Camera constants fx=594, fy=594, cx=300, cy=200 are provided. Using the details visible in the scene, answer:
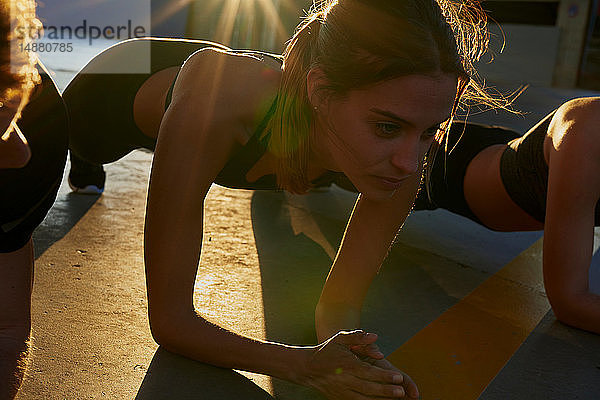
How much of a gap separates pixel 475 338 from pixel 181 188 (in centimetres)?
112

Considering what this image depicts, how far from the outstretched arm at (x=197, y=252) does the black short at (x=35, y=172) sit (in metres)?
0.30

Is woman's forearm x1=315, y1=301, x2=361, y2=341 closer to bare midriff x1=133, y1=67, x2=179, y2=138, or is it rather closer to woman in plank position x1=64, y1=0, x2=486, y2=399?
woman in plank position x1=64, y1=0, x2=486, y2=399

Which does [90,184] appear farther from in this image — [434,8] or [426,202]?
[434,8]

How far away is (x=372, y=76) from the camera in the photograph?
1.31m

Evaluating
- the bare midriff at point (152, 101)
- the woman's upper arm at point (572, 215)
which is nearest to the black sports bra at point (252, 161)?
the bare midriff at point (152, 101)

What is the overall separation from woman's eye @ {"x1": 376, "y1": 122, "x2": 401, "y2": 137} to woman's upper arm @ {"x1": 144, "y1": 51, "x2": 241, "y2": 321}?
0.37 meters

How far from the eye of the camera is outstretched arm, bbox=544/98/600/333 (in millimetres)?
1878

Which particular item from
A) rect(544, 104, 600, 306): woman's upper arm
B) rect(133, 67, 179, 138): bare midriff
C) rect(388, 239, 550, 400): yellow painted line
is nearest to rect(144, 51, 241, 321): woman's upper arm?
rect(133, 67, 179, 138): bare midriff

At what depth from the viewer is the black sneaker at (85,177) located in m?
2.95

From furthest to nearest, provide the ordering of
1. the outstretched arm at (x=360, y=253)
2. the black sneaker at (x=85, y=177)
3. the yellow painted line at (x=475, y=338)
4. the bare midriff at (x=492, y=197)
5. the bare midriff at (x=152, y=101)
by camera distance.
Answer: the black sneaker at (x=85, y=177), the bare midriff at (x=492, y=197), the bare midriff at (x=152, y=101), the outstretched arm at (x=360, y=253), the yellow painted line at (x=475, y=338)

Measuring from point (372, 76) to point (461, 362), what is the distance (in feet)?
3.12

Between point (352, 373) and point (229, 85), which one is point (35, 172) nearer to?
point (229, 85)

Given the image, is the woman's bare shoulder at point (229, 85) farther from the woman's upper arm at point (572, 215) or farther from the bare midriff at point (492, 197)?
the bare midriff at point (492, 197)

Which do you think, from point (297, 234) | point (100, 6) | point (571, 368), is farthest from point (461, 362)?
point (100, 6)
